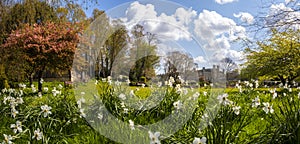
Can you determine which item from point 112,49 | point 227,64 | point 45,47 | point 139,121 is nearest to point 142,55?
point 112,49

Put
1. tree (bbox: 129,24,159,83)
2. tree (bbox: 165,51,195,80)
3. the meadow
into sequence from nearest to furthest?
the meadow → tree (bbox: 165,51,195,80) → tree (bbox: 129,24,159,83)

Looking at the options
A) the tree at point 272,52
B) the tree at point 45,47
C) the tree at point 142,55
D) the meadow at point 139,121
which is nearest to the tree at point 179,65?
the tree at point 142,55

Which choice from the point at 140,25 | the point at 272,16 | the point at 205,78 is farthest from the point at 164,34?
the point at 272,16

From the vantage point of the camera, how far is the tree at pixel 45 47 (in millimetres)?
9633

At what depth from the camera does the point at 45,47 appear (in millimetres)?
9680

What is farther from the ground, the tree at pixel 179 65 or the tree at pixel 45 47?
A: the tree at pixel 45 47

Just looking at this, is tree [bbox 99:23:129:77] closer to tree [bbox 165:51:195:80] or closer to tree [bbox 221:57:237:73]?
tree [bbox 165:51:195:80]

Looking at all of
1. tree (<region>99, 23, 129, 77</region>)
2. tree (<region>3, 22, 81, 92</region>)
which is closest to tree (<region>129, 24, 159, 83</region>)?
tree (<region>99, 23, 129, 77</region>)

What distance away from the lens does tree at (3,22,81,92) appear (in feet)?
31.6

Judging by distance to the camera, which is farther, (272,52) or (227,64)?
(272,52)

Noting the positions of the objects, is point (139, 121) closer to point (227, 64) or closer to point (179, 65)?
point (179, 65)

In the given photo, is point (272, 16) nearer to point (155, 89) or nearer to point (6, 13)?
point (155, 89)

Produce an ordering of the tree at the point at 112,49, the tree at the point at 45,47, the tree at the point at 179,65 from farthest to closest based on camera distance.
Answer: the tree at the point at 45,47, the tree at the point at 112,49, the tree at the point at 179,65

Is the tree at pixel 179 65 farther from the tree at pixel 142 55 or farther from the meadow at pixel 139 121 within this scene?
the meadow at pixel 139 121
